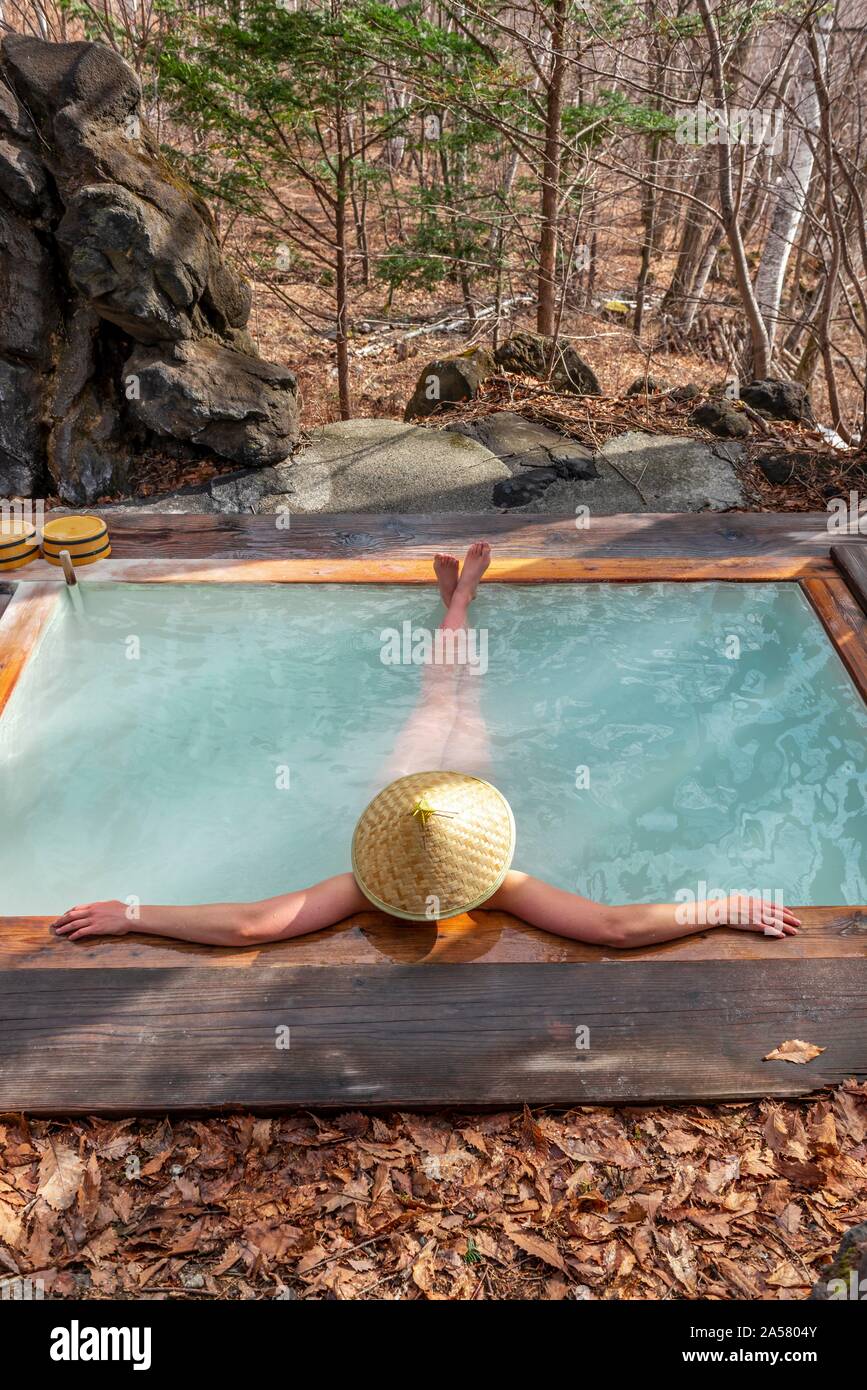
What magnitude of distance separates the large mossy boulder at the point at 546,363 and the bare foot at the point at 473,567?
2584 mm

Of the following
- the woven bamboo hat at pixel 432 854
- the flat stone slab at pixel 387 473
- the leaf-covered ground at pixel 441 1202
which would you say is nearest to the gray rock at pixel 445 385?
the flat stone slab at pixel 387 473

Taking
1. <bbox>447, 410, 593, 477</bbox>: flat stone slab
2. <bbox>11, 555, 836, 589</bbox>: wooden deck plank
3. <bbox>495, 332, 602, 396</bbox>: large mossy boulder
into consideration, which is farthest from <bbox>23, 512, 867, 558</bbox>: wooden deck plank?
<bbox>495, 332, 602, 396</bbox>: large mossy boulder

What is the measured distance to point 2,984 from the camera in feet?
7.44

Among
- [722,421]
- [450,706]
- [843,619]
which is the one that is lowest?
[450,706]

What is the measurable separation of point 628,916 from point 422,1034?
64cm

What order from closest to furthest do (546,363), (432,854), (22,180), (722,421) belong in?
(432,854)
(22,180)
(722,421)
(546,363)

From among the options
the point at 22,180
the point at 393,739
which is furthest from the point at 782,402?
the point at 22,180

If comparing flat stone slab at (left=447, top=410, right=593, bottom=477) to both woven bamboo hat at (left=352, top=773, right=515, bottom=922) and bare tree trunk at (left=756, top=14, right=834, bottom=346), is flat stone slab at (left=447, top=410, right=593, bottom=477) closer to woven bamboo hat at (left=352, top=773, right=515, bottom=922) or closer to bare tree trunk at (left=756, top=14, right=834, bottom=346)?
woven bamboo hat at (left=352, top=773, right=515, bottom=922)

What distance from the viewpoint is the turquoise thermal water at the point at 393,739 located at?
9.69 ft

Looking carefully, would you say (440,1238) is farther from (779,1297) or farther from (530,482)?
(530,482)

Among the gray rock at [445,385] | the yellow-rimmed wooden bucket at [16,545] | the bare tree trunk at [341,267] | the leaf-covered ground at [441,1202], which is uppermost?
the bare tree trunk at [341,267]

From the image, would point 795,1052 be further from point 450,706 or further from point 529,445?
point 529,445

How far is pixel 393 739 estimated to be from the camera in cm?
339

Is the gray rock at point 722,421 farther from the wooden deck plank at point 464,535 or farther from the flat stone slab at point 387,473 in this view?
the flat stone slab at point 387,473
